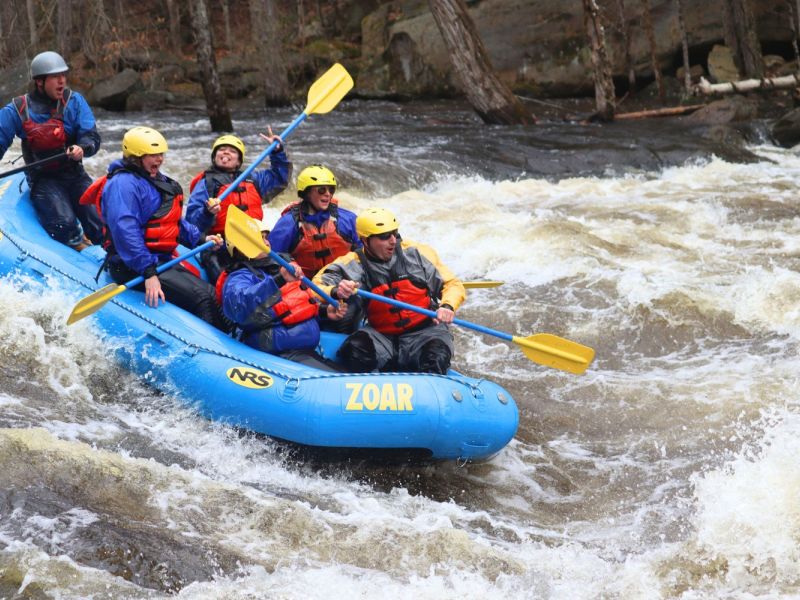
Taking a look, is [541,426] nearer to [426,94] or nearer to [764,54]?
[426,94]

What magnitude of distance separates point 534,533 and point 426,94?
14.0m

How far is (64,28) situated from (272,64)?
440 cm

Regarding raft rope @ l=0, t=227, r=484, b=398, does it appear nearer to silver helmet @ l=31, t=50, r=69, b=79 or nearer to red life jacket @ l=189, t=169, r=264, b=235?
red life jacket @ l=189, t=169, r=264, b=235

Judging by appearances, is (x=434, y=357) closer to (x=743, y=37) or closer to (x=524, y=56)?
(x=743, y=37)

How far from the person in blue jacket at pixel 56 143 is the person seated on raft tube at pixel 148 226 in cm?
100

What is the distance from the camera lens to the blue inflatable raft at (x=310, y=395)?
4.30 m

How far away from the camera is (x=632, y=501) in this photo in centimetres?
429

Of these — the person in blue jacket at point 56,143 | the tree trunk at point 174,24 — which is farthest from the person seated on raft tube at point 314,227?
the tree trunk at point 174,24

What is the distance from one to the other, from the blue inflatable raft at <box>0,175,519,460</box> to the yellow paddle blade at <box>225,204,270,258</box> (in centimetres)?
46

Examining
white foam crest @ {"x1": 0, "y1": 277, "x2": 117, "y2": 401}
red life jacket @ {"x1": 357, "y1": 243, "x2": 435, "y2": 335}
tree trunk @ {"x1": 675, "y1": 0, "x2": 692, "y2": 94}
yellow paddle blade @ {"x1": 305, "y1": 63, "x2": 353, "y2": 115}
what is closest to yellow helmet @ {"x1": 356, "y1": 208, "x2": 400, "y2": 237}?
red life jacket @ {"x1": 357, "y1": 243, "x2": 435, "y2": 335}

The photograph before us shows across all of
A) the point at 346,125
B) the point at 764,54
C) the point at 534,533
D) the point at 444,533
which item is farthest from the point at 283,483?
the point at 764,54

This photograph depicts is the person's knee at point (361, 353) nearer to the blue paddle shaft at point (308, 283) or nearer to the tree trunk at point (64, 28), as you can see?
the blue paddle shaft at point (308, 283)

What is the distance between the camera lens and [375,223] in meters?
4.74

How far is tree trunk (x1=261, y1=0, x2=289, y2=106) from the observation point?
16.6 meters
